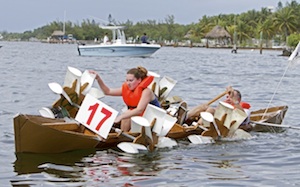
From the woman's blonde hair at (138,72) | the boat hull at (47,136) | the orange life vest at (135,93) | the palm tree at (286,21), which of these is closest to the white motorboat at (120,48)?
the orange life vest at (135,93)

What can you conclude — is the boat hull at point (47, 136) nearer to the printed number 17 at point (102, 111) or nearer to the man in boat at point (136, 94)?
the printed number 17 at point (102, 111)

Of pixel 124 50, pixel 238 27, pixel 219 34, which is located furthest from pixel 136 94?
pixel 238 27

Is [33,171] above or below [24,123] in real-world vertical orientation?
below

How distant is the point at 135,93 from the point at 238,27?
381 feet

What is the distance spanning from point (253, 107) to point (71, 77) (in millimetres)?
9706

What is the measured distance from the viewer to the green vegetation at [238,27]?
10975 cm

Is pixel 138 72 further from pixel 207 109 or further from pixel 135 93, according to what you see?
pixel 207 109

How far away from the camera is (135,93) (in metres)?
11.9

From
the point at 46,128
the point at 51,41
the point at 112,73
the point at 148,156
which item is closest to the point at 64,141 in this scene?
the point at 46,128

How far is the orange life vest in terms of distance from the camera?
1177 cm

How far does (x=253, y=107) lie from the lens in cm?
2120

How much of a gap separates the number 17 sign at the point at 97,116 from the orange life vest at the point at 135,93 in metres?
0.96

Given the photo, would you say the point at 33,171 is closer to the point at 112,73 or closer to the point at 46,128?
the point at 46,128

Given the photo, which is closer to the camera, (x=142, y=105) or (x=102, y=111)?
(x=102, y=111)
